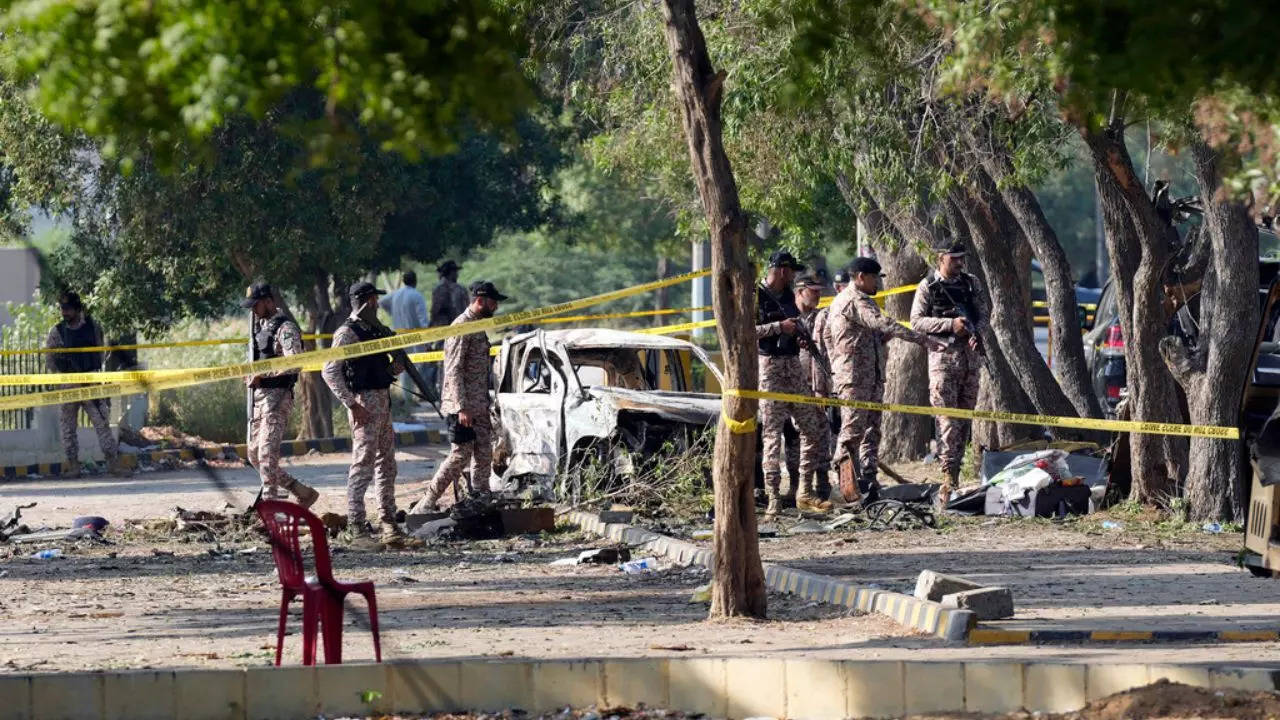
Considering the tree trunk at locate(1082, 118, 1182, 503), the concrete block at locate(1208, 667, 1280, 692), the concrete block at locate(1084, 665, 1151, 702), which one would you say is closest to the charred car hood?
the tree trunk at locate(1082, 118, 1182, 503)

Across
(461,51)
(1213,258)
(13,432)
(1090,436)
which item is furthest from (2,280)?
(461,51)

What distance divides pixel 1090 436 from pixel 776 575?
23.3 feet

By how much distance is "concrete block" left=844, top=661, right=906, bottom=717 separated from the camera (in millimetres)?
7414

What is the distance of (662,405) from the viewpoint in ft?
51.2

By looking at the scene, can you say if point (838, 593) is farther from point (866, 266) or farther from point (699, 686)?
point (866, 266)

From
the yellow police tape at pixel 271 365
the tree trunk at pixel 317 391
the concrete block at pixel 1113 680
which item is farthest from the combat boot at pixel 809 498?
the tree trunk at pixel 317 391

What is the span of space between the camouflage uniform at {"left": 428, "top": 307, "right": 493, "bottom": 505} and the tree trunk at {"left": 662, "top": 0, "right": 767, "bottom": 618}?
5.45 metres

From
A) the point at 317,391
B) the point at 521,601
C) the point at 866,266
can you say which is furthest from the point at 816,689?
the point at 317,391

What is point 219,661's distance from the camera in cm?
853

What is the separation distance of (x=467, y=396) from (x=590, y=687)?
742 centimetres

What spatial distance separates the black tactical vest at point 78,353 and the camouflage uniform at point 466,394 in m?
7.03

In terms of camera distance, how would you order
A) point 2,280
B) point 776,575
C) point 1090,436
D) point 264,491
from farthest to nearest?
point 2,280 → point 1090,436 → point 264,491 → point 776,575

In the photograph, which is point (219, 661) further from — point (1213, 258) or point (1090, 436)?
point (1090, 436)

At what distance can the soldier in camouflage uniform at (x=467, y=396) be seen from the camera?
1491cm
